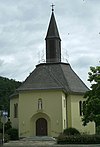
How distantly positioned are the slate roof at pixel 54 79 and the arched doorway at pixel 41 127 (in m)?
4.25

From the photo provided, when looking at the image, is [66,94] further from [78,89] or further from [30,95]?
[30,95]

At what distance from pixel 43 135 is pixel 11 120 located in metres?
7.14

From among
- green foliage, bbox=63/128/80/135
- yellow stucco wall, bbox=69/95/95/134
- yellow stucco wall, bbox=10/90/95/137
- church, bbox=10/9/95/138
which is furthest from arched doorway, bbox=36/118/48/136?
yellow stucco wall, bbox=69/95/95/134

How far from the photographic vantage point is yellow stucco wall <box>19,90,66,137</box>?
40250 mm

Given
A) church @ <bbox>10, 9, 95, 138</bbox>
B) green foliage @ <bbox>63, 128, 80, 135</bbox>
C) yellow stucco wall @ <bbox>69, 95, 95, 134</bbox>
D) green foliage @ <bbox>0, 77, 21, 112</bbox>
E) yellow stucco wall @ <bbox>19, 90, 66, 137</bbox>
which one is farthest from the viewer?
green foliage @ <bbox>0, 77, 21, 112</bbox>

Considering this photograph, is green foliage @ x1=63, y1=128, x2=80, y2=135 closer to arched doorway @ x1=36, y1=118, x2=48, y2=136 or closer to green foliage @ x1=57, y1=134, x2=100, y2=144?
arched doorway @ x1=36, y1=118, x2=48, y2=136

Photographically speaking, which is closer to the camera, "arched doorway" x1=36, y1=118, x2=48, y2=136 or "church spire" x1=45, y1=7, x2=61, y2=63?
"arched doorway" x1=36, y1=118, x2=48, y2=136

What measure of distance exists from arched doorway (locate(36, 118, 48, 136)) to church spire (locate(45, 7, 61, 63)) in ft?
32.6

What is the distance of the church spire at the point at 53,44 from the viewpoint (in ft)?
158

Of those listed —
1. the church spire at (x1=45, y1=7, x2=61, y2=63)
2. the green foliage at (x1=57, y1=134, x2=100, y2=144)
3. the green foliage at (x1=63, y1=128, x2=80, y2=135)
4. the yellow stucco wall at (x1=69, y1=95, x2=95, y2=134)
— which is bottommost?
the green foliage at (x1=57, y1=134, x2=100, y2=144)

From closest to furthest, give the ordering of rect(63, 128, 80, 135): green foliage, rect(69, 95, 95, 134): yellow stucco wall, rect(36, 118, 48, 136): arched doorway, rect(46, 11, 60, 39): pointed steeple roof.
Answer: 1. rect(63, 128, 80, 135): green foliage
2. rect(36, 118, 48, 136): arched doorway
3. rect(69, 95, 95, 134): yellow stucco wall
4. rect(46, 11, 60, 39): pointed steeple roof

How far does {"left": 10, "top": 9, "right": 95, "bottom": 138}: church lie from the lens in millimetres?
40531

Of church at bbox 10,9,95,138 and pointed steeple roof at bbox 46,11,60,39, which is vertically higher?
pointed steeple roof at bbox 46,11,60,39

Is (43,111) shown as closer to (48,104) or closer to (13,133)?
(48,104)
